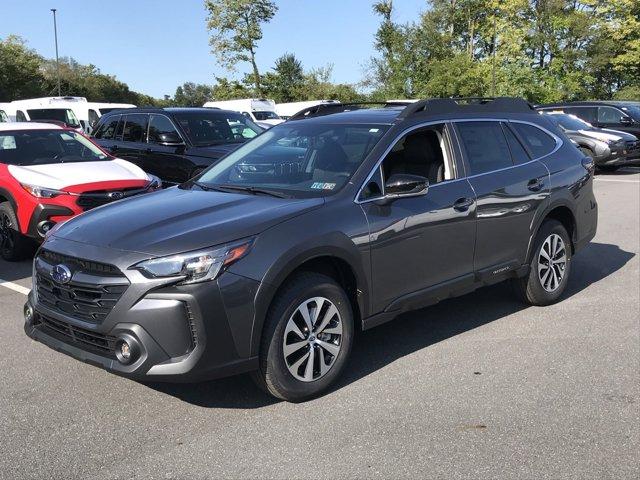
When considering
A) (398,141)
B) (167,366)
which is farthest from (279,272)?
(398,141)

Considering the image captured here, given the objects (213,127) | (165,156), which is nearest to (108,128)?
(165,156)

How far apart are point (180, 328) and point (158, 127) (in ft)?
25.5

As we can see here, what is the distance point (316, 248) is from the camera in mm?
3783

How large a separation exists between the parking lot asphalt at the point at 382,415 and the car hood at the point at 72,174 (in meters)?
2.50

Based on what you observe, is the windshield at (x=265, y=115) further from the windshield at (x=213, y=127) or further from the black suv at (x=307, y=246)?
the black suv at (x=307, y=246)

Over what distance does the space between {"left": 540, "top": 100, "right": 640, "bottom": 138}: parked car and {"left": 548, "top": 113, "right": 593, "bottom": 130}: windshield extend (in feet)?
3.07

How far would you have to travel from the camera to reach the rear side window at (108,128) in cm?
1150

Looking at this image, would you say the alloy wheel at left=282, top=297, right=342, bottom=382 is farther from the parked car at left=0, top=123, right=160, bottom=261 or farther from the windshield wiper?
the parked car at left=0, top=123, right=160, bottom=261

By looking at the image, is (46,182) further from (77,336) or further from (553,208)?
(553,208)

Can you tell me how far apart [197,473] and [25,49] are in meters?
62.5

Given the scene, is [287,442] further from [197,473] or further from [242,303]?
[242,303]

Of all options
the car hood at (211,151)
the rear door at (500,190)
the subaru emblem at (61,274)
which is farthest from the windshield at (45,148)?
the rear door at (500,190)

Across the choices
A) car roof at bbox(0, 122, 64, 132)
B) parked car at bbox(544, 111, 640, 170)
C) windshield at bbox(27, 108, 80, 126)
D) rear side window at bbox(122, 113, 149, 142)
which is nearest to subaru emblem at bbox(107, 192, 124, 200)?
car roof at bbox(0, 122, 64, 132)

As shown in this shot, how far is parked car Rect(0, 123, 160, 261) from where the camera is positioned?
721cm
